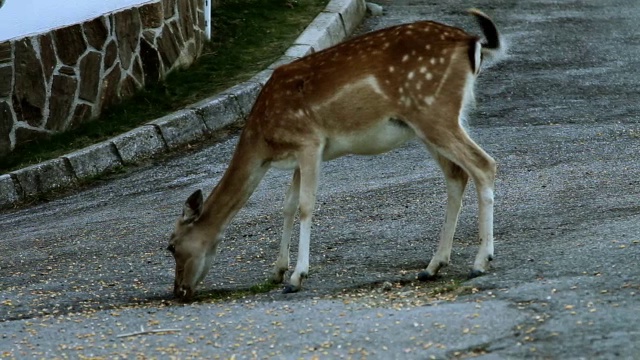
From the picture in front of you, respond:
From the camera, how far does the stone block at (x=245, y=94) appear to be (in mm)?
12211

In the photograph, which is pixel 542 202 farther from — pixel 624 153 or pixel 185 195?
pixel 185 195

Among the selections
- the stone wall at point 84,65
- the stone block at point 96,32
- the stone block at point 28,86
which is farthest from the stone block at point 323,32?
the stone block at point 28,86

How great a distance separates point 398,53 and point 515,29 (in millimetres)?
7905

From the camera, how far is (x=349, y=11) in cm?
1493

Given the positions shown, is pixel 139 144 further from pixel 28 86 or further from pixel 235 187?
pixel 235 187

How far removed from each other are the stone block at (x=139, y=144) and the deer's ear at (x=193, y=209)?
154 inches

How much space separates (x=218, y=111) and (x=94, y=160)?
1379 mm

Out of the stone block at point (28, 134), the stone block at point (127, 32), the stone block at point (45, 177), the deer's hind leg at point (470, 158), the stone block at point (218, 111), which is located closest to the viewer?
the deer's hind leg at point (470, 158)

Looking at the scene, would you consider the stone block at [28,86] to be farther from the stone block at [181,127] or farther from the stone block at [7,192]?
the stone block at [181,127]

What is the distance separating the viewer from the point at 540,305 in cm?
602

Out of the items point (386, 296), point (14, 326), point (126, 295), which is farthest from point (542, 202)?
point (14, 326)

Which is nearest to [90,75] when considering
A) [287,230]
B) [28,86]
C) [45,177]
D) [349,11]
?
[28,86]

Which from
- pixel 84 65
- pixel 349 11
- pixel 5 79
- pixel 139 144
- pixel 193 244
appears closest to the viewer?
pixel 193 244

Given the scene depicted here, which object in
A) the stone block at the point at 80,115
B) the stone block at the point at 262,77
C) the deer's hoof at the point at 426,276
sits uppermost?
the deer's hoof at the point at 426,276
